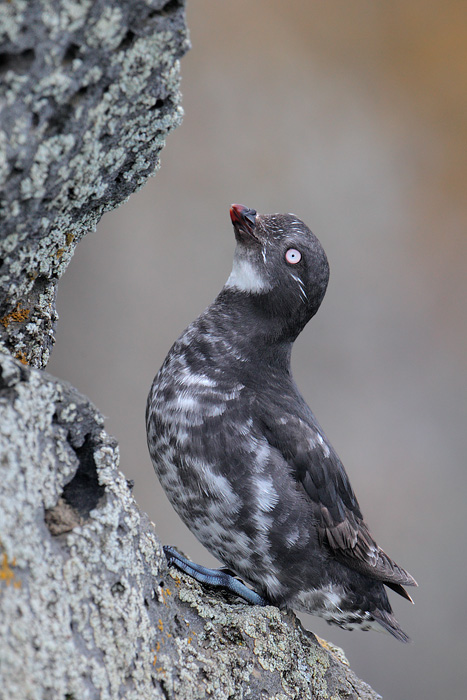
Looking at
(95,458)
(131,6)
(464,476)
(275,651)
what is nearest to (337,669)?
(275,651)

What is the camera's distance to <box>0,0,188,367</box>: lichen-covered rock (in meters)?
1.33

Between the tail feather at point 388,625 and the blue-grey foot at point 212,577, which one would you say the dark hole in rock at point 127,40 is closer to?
the blue-grey foot at point 212,577

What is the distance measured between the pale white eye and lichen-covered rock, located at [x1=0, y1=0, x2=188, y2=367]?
856mm

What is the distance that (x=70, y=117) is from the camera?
4.84 ft

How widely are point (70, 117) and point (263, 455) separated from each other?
1341mm

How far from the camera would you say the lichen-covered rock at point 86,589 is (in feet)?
4.35

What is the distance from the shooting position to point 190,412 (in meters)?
2.39

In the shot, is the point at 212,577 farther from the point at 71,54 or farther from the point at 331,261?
the point at 331,261

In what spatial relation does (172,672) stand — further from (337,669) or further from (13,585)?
(337,669)

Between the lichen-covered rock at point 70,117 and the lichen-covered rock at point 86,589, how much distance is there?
0.37 meters

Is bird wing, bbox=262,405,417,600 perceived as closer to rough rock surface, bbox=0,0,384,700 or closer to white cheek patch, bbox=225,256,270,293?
white cheek patch, bbox=225,256,270,293

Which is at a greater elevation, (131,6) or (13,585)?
(131,6)

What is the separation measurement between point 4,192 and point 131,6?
0.47 m

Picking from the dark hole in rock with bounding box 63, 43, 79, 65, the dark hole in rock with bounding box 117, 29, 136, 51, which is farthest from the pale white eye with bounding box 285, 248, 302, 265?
the dark hole in rock with bounding box 63, 43, 79, 65
